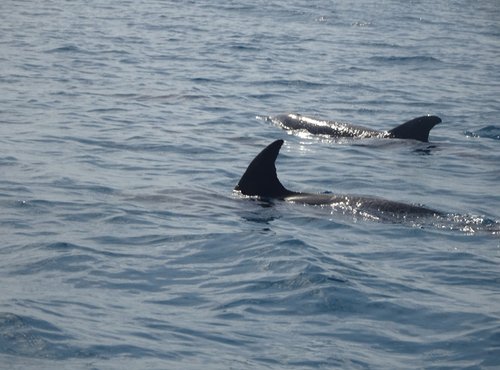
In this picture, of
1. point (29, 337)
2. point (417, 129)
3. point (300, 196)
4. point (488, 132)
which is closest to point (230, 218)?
point (300, 196)

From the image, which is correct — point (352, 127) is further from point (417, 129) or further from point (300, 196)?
point (300, 196)

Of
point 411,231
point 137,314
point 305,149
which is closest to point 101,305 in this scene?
point 137,314

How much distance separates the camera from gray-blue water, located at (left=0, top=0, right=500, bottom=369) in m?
8.55

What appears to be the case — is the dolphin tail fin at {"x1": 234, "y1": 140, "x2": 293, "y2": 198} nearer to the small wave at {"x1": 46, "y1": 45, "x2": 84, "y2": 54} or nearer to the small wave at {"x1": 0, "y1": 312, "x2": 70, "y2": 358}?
the small wave at {"x1": 0, "y1": 312, "x2": 70, "y2": 358}

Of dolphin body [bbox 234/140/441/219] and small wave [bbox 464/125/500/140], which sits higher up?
dolphin body [bbox 234/140/441/219]

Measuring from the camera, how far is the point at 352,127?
62.0 feet

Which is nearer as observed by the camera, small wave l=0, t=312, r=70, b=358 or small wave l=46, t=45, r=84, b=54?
small wave l=0, t=312, r=70, b=358

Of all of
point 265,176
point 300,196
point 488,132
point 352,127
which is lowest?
point 488,132

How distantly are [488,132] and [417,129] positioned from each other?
230 centimetres

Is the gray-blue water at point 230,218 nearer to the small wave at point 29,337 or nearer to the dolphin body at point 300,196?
the small wave at point 29,337

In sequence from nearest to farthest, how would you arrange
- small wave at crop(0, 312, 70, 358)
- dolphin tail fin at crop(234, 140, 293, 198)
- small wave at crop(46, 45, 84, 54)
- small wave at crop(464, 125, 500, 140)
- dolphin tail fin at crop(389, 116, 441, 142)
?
small wave at crop(0, 312, 70, 358) → dolphin tail fin at crop(234, 140, 293, 198) → dolphin tail fin at crop(389, 116, 441, 142) → small wave at crop(464, 125, 500, 140) → small wave at crop(46, 45, 84, 54)

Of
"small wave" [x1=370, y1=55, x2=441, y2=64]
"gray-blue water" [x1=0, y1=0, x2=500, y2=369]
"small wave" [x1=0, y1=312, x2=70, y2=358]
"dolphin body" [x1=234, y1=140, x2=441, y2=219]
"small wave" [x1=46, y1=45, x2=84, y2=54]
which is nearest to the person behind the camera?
"small wave" [x1=0, y1=312, x2=70, y2=358]

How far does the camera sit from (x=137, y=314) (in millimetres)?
9039

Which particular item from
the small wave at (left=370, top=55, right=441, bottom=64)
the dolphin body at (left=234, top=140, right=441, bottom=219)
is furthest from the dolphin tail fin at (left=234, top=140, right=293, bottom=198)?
the small wave at (left=370, top=55, right=441, bottom=64)
